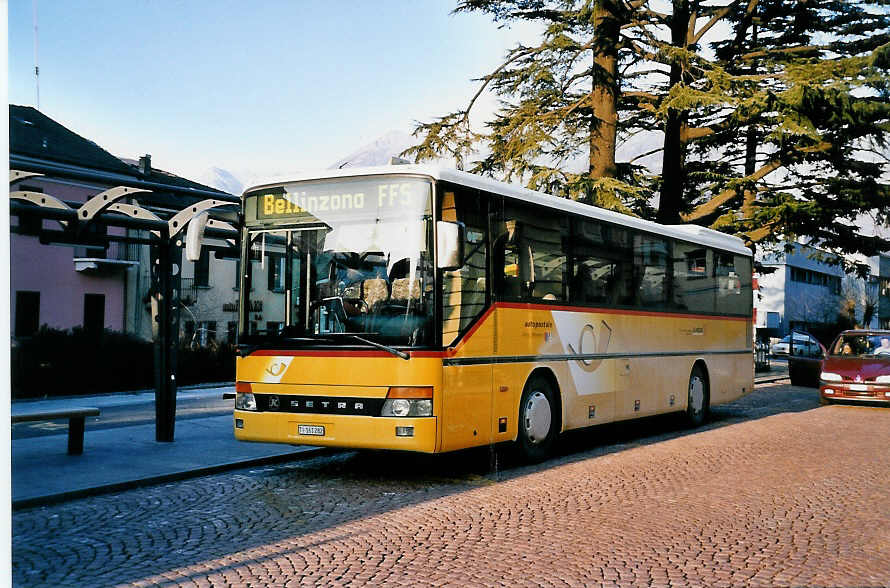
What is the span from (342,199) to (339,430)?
242cm

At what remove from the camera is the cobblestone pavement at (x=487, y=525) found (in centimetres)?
648

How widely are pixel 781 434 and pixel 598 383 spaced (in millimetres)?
4164

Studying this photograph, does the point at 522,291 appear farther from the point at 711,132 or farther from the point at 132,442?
the point at 711,132

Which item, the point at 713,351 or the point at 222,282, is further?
the point at 222,282

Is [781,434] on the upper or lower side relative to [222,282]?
lower

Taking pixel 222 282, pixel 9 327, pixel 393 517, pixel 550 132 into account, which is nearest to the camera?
pixel 9 327

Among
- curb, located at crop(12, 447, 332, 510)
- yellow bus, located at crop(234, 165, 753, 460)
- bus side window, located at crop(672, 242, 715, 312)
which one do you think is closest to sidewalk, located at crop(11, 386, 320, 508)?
curb, located at crop(12, 447, 332, 510)

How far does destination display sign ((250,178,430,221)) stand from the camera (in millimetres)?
9961

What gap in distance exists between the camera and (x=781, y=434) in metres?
15.6

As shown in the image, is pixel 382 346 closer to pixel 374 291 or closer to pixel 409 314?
pixel 409 314

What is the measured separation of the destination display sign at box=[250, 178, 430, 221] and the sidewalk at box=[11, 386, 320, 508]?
9.89 ft

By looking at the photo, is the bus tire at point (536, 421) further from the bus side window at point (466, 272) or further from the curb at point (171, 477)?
the curb at point (171, 477)

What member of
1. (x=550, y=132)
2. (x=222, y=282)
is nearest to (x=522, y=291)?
(x=550, y=132)

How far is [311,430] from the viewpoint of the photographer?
1022 centimetres
